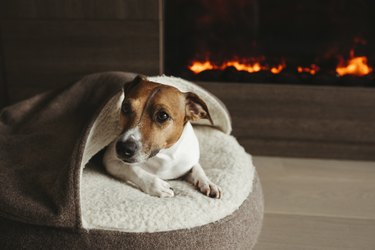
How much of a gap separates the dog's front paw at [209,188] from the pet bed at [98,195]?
0.03 metres

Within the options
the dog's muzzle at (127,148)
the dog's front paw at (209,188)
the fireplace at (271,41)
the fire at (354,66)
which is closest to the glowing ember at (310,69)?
the fireplace at (271,41)

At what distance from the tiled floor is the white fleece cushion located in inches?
10.8

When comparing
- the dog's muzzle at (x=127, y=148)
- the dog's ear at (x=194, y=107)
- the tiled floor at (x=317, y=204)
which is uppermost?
the dog's ear at (x=194, y=107)

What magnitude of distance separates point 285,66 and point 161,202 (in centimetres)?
136

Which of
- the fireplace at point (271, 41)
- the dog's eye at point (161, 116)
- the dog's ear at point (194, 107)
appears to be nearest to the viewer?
the dog's eye at point (161, 116)

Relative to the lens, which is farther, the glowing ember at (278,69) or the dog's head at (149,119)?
the glowing ember at (278,69)

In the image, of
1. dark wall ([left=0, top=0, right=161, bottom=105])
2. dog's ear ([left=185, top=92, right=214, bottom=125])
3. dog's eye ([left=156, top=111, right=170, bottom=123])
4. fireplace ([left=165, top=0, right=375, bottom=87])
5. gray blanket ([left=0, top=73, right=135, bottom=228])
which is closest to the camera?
gray blanket ([left=0, top=73, right=135, bottom=228])

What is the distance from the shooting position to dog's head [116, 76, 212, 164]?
1.42 meters

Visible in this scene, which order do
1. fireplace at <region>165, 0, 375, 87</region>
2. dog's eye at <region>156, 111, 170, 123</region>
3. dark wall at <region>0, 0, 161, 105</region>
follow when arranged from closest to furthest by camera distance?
dog's eye at <region>156, 111, 170, 123</region>
dark wall at <region>0, 0, 161, 105</region>
fireplace at <region>165, 0, 375, 87</region>

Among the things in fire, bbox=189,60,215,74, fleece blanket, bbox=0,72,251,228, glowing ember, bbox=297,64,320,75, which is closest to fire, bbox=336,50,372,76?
glowing ember, bbox=297,64,320,75

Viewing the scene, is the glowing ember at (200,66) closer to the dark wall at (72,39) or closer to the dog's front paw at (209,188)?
the dark wall at (72,39)

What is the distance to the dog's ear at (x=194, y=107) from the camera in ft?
5.29

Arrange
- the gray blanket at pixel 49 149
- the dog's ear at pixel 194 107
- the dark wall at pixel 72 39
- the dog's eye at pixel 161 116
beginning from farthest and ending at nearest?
the dark wall at pixel 72 39 → the dog's ear at pixel 194 107 → the dog's eye at pixel 161 116 → the gray blanket at pixel 49 149

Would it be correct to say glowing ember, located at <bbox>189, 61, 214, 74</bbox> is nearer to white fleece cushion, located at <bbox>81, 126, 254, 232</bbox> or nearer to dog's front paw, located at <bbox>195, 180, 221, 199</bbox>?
white fleece cushion, located at <bbox>81, 126, 254, 232</bbox>
